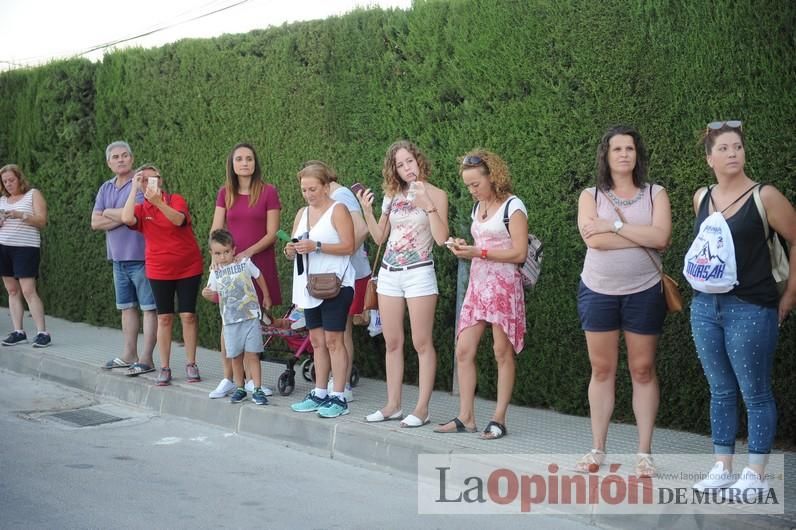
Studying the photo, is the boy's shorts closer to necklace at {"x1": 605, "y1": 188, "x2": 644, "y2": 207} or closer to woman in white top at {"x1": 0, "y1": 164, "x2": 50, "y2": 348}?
necklace at {"x1": 605, "y1": 188, "x2": 644, "y2": 207}

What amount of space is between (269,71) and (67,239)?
4702 mm

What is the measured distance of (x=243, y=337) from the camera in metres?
8.16

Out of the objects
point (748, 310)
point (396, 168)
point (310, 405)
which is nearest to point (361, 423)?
point (310, 405)

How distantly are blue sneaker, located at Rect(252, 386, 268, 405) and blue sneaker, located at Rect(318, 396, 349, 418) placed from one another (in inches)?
26.6

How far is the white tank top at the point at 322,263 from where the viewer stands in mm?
7594

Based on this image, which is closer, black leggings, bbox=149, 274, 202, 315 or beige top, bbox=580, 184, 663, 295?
beige top, bbox=580, 184, 663, 295

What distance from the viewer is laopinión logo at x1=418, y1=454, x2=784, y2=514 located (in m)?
5.27

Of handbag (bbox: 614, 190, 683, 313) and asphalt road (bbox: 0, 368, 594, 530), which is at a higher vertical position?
handbag (bbox: 614, 190, 683, 313)

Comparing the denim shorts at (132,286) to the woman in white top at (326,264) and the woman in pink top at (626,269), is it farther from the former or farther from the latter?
the woman in pink top at (626,269)

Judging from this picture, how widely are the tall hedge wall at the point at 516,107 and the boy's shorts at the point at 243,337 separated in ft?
5.14

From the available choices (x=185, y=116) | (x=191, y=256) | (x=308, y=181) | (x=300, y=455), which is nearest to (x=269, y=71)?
(x=185, y=116)

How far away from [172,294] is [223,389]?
101cm

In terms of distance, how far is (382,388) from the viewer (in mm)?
8906

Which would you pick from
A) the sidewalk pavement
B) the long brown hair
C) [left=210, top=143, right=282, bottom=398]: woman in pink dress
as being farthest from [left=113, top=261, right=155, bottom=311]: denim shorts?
the long brown hair
